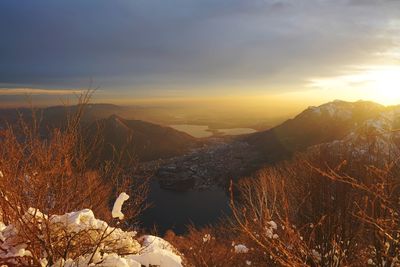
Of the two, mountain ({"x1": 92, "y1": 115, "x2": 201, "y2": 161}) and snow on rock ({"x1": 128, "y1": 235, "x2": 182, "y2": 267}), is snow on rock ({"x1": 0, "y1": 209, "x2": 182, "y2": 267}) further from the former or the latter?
mountain ({"x1": 92, "y1": 115, "x2": 201, "y2": 161})

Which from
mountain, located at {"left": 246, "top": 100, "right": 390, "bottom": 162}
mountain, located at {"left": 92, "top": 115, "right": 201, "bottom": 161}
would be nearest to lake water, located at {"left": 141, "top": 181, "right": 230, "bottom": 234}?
mountain, located at {"left": 246, "top": 100, "right": 390, "bottom": 162}

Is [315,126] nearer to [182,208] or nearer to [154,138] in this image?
[154,138]

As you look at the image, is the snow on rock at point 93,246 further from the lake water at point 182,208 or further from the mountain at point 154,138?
the mountain at point 154,138

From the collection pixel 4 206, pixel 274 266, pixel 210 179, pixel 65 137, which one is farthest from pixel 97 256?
pixel 210 179

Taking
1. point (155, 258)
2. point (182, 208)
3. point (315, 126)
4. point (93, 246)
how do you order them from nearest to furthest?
point (93, 246) → point (155, 258) → point (182, 208) → point (315, 126)

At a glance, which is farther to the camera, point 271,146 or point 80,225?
point 271,146

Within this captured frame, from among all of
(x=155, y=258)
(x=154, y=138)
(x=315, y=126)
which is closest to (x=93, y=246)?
(x=155, y=258)

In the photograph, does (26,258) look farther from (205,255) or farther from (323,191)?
(205,255)
